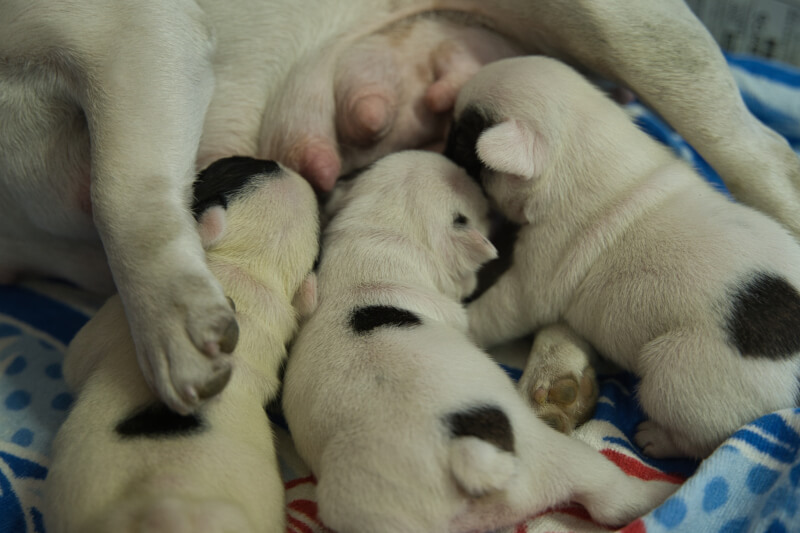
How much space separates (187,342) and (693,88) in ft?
4.86

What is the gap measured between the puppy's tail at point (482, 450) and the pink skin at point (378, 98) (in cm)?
98

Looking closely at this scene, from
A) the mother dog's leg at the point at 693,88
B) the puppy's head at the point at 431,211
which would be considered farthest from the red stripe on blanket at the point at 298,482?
the mother dog's leg at the point at 693,88

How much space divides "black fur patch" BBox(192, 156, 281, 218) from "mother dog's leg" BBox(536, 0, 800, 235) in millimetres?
981

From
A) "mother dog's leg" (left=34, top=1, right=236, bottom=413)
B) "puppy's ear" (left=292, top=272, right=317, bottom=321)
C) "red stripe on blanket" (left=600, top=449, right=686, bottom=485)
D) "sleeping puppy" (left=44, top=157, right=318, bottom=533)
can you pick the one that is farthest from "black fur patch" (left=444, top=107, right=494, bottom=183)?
"red stripe on blanket" (left=600, top=449, right=686, bottom=485)

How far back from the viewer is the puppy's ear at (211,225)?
1.59 m

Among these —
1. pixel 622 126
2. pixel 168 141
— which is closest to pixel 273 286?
pixel 168 141

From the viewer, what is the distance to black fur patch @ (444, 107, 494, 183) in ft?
6.31

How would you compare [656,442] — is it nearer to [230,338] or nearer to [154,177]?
[230,338]

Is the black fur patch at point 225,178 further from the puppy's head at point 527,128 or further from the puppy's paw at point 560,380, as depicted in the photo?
the puppy's paw at point 560,380

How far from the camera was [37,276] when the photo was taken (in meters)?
2.23

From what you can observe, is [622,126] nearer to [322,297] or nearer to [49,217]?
[322,297]

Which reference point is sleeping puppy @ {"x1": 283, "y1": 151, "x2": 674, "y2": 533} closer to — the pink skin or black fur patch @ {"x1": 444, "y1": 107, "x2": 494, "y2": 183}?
black fur patch @ {"x1": 444, "y1": 107, "x2": 494, "y2": 183}

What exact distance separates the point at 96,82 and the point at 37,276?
0.87m

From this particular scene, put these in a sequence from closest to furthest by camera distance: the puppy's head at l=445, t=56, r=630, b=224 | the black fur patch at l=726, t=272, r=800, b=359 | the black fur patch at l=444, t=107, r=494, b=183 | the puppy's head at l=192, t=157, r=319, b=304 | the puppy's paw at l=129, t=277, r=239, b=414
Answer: the puppy's paw at l=129, t=277, r=239, b=414 → the black fur patch at l=726, t=272, r=800, b=359 → the puppy's head at l=192, t=157, r=319, b=304 → the puppy's head at l=445, t=56, r=630, b=224 → the black fur patch at l=444, t=107, r=494, b=183
